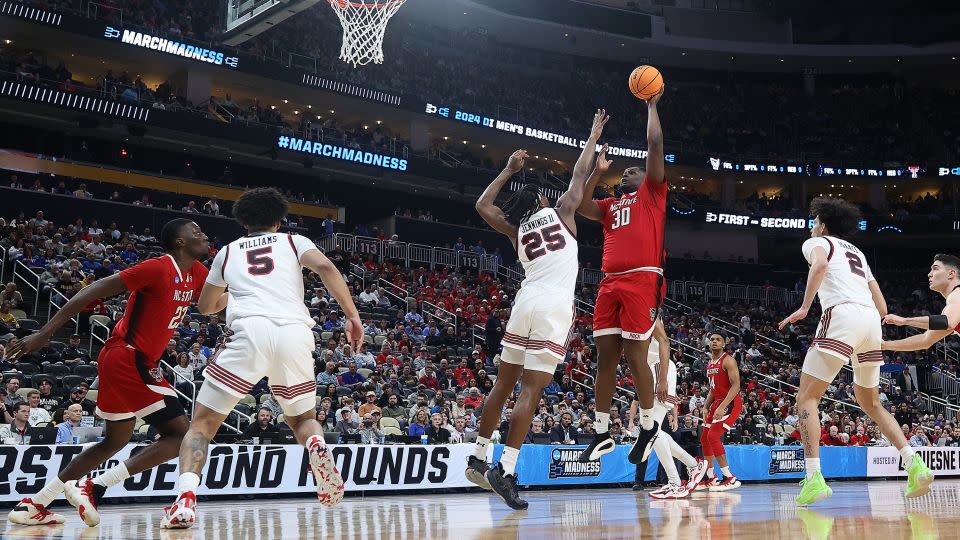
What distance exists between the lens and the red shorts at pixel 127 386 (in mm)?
6797

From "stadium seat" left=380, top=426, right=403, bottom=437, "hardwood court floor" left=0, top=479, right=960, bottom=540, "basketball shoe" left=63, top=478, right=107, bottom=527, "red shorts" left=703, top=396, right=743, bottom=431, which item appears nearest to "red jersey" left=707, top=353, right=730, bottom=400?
"red shorts" left=703, top=396, right=743, bottom=431

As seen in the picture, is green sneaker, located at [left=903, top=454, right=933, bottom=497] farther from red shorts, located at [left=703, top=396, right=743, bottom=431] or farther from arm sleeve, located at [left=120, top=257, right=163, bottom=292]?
arm sleeve, located at [left=120, top=257, right=163, bottom=292]

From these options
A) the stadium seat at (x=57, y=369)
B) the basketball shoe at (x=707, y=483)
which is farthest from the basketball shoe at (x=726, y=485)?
the stadium seat at (x=57, y=369)

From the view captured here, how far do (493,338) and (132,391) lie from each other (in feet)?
54.2

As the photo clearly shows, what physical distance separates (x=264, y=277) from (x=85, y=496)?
2.21 metres

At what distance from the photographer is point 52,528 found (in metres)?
6.42

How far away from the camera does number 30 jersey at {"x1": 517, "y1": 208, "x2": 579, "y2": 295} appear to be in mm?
7531

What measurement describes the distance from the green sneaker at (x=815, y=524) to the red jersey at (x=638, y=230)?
2.35 meters

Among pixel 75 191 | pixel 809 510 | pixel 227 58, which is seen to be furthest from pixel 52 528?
pixel 227 58

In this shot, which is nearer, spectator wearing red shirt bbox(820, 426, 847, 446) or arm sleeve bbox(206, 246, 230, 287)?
arm sleeve bbox(206, 246, 230, 287)

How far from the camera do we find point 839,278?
8086 millimetres

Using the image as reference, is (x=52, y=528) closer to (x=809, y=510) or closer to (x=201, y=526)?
(x=201, y=526)

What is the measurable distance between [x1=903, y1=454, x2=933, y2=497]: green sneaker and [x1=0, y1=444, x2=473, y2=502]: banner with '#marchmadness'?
6.93 meters

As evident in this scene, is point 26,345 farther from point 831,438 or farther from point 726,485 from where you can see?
point 831,438
